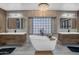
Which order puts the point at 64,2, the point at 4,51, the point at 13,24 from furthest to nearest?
1. the point at 13,24
2. the point at 4,51
3. the point at 64,2

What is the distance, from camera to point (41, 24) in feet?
4.79

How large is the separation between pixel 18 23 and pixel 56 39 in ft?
1.98

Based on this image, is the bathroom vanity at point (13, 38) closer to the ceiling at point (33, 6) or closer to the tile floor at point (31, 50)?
the tile floor at point (31, 50)

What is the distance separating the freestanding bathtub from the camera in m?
1.36

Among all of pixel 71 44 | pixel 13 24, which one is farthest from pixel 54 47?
pixel 13 24

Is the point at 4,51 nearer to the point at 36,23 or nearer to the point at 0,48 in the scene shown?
the point at 0,48

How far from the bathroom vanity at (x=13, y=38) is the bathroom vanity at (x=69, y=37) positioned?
0.53m

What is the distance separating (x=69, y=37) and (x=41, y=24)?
44 centimetres

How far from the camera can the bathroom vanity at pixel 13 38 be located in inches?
57.1

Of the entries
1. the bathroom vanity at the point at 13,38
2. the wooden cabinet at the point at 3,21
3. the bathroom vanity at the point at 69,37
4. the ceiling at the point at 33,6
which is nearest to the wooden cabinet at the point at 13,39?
the bathroom vanity at the point at 13,38

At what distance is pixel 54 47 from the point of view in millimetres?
1440

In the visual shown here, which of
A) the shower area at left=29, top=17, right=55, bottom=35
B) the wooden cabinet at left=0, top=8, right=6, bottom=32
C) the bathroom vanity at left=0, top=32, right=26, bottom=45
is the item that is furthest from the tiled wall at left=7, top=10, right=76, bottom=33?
the wooden cabinet at left=0, top=8, right=6, bottom=32

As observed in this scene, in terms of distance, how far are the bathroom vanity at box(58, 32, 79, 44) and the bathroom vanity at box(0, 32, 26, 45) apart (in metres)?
0.53

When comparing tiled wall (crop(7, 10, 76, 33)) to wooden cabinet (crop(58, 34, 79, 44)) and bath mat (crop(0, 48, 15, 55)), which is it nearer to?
wooden cabinet (crop(58, 34, 79, 44))
